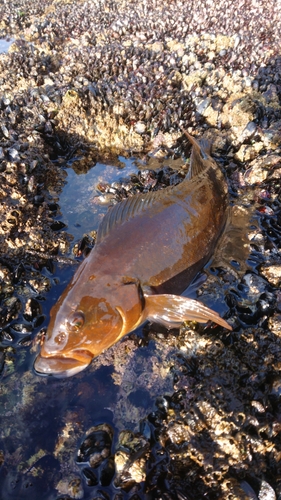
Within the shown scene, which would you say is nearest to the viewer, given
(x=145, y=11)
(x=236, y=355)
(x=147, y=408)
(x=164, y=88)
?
(x=147, y=408)

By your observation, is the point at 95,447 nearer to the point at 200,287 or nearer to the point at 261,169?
the point at 200,287

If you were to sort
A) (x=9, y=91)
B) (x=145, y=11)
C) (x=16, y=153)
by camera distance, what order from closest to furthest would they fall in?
(x=16, y=153), (x=9, y=91), (x=145, y=11)

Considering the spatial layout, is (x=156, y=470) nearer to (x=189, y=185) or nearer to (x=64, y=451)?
(x=64, y=451)

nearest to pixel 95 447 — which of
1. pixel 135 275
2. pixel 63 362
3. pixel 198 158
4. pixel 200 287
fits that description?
pixel 63 362

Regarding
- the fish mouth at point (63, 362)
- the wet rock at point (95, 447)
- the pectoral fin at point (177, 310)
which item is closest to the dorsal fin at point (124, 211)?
the pectoral fin at point (177, 310)

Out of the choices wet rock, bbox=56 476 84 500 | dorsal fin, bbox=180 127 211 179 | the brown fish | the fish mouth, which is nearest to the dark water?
wet rock, bbox=56 476 84 500

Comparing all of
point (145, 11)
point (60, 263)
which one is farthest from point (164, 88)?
point (145, 11)

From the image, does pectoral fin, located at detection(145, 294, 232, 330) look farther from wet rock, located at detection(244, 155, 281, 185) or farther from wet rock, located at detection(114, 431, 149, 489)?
wet rock, located at detection(244, 155, 281, 185)
